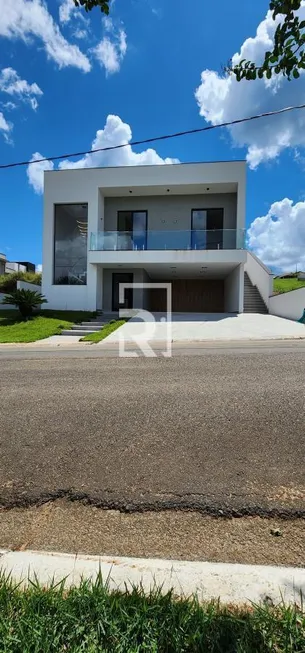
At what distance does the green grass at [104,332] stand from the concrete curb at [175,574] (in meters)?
10.5

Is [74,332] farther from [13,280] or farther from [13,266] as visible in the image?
[13,266]

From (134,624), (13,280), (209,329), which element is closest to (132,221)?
(209,329)

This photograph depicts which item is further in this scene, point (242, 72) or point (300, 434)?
point (300, 434)

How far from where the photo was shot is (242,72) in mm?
2150

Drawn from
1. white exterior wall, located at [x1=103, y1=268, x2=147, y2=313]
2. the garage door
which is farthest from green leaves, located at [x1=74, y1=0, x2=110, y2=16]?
the garage door

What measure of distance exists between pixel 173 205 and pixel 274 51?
1929cm

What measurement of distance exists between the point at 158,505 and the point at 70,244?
18.3 metres

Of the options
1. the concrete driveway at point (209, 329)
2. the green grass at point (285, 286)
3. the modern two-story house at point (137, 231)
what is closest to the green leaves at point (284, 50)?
the concrete driveway at point (209, 329)

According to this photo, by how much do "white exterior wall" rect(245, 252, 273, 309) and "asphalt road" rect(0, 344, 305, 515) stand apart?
42.7 feet

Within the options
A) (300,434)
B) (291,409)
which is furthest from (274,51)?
(291,409)

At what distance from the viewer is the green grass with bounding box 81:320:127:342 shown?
12652mm

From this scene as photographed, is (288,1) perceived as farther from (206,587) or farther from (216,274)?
(216,274)

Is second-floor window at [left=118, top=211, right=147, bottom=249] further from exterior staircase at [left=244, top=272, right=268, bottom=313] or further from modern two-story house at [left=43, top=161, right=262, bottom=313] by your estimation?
exterior staircase at [left=244, top=272, right=268, bottom=313]

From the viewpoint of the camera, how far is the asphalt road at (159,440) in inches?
110
